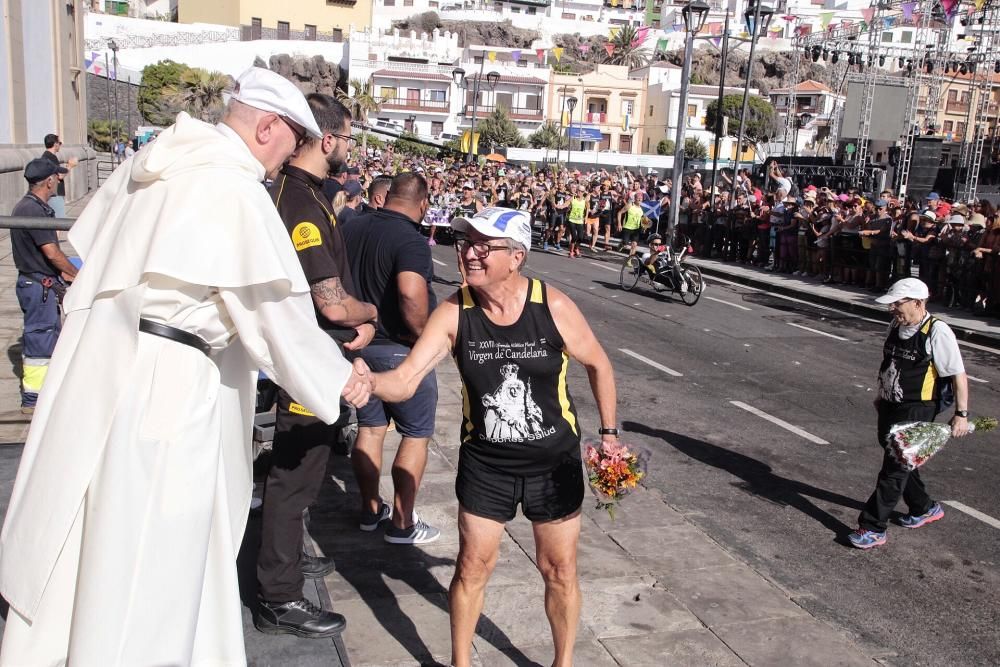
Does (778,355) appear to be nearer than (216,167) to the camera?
No

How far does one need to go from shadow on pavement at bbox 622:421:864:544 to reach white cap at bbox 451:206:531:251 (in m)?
3.44

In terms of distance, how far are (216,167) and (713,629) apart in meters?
3.01

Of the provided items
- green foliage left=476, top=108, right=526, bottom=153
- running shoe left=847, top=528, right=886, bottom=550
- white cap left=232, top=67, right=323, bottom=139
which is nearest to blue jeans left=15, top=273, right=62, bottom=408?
white cap left=232, top=67, right=323, bottom=139

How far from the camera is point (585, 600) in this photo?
14.6ft

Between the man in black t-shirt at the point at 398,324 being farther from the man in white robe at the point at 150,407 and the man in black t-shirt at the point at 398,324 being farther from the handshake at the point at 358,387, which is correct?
the man in white robe at the point at 150,407

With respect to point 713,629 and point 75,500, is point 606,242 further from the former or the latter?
point 75,500

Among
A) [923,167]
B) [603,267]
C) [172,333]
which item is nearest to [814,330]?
[603,267]

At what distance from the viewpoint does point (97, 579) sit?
2510mm

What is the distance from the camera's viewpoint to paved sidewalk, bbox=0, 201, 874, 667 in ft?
12.8

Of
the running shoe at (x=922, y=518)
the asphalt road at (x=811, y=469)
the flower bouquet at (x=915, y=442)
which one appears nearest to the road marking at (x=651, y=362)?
the asphalt road at (x=811, y=469)

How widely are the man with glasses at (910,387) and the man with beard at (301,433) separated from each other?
3.51 m

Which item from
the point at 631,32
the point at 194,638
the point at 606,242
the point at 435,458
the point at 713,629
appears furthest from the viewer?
the point at 631,32

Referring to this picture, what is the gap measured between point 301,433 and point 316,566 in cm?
78

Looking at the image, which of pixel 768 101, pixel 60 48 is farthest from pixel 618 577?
pixel 768 101
